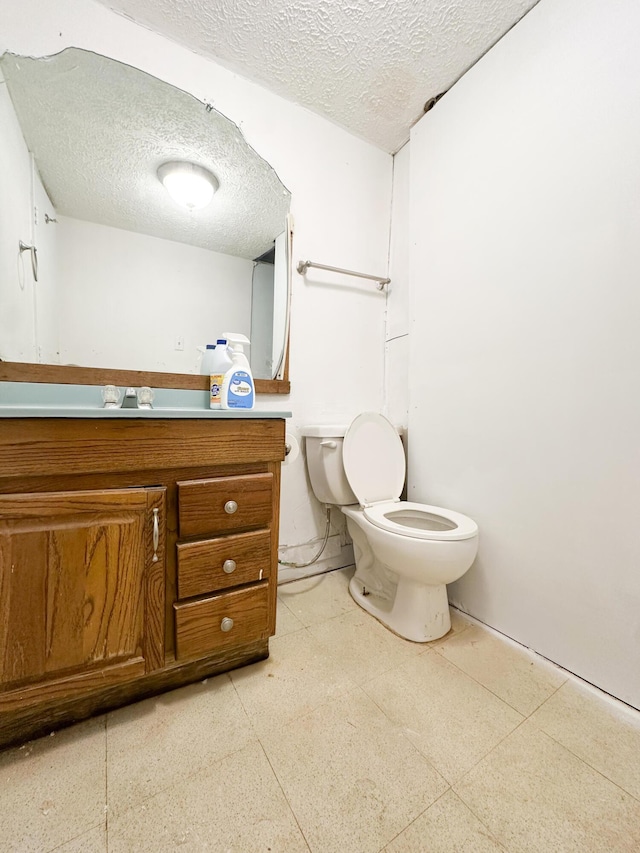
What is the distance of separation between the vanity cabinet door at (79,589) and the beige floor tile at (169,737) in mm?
151

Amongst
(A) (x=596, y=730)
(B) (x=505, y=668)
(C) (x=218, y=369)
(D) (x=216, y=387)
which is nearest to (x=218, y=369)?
(C) (x=218, y=369)

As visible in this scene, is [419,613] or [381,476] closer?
[419,613]

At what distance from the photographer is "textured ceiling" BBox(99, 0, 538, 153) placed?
1.12 metres

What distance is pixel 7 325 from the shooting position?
100cm

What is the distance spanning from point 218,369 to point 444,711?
4.04 feet

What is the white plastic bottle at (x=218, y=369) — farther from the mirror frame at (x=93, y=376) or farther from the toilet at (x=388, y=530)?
the toilet at (x=388, y=530)

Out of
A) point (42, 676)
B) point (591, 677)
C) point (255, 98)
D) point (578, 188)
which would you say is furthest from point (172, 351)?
point (591, 677)

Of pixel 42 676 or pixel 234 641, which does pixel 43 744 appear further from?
pixel 234 641

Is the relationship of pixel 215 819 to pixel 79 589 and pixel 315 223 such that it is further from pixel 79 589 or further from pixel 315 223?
pixel 315 223

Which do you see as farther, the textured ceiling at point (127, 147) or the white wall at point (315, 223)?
the white wall at point (315, 223)

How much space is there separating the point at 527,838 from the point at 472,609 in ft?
2.29

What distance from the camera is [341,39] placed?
1.21 metres

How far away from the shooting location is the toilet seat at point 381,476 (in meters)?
1.30

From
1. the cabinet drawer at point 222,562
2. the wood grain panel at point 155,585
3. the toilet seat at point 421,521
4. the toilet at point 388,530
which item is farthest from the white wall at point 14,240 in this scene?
the toilet seat at point 421,521
